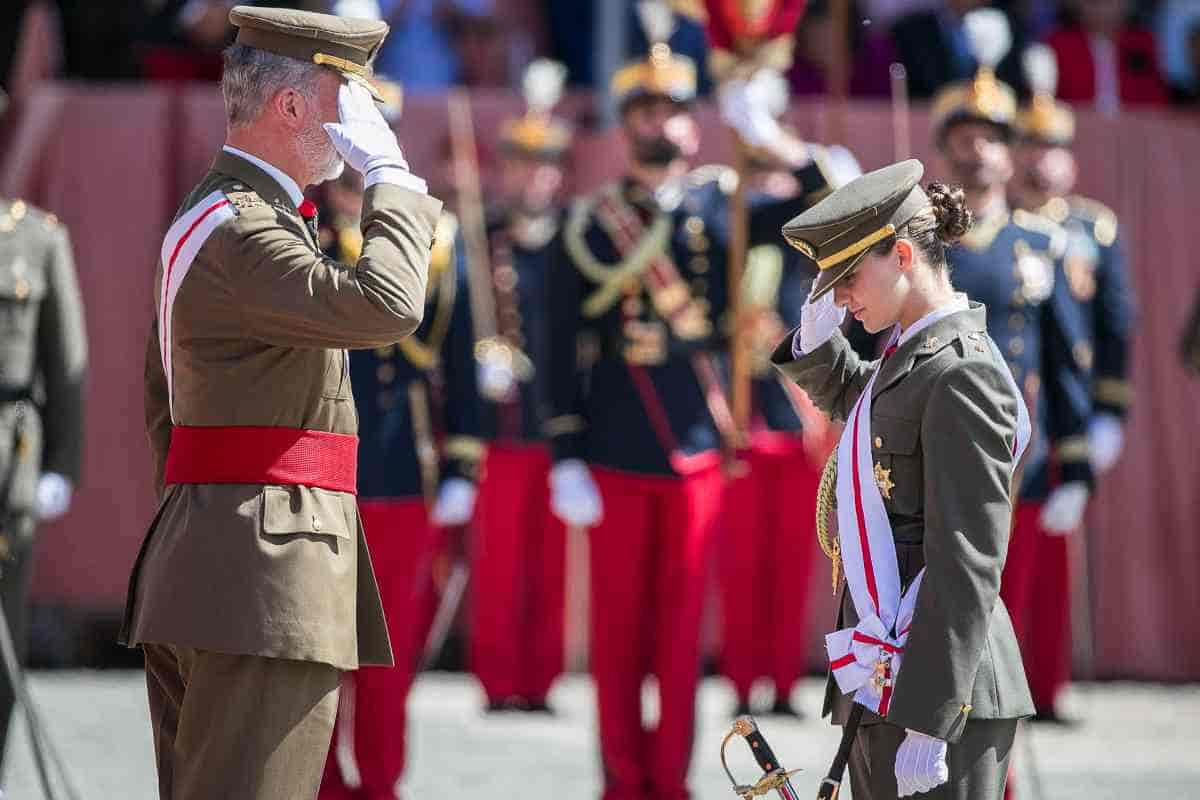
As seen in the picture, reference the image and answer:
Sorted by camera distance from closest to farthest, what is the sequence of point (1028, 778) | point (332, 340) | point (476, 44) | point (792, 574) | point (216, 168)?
point (332, 340)
point (216, 168)
point (1028, 778)
point (792, 574)
point (476, 44)

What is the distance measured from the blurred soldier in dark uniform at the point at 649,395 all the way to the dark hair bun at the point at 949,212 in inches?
88.8

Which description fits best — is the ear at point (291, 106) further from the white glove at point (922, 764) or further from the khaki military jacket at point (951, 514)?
the white glove at point (922, 764)

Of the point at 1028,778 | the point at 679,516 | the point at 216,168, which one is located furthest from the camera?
the point at 1028,778

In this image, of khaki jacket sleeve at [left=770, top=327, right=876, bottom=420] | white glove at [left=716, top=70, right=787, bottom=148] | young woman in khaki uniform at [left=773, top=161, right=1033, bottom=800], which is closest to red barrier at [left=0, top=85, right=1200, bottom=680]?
white glove at [left=716, top=70, right=787, bottom=148]

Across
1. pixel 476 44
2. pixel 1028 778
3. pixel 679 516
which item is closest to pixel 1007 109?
pixel 679 516

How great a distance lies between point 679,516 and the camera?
6316 mm

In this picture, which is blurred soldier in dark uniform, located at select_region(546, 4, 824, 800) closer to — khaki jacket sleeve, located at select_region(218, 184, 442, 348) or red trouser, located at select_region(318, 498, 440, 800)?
red trouser, located at select_region(318, 498, 440, 800)

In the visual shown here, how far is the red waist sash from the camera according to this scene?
3643 mm

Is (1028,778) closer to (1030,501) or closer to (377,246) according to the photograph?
(1030,501)

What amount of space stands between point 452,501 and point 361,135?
291 centimetres

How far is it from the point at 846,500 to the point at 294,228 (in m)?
1.10

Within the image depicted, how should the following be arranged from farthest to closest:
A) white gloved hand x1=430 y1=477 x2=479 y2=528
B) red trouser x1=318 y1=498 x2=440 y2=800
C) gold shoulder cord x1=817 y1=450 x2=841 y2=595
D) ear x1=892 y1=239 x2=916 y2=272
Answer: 1. white gloved hand x1=430 y1=477 x2=479 y2=528
2. red trouser x1=318 y1=498 x2=440 y2=800
3. gold shoulder cord x1=817 y1=450 x2=841 y2=595
4. ear x1=892 y1=239 x2=916 y2=272

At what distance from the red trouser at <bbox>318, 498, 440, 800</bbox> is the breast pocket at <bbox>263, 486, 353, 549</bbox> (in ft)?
7.82

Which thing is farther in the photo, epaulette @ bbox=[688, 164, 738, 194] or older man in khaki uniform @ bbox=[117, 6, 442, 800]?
epaulette @ bbox=[688, 164, 738, 194]
